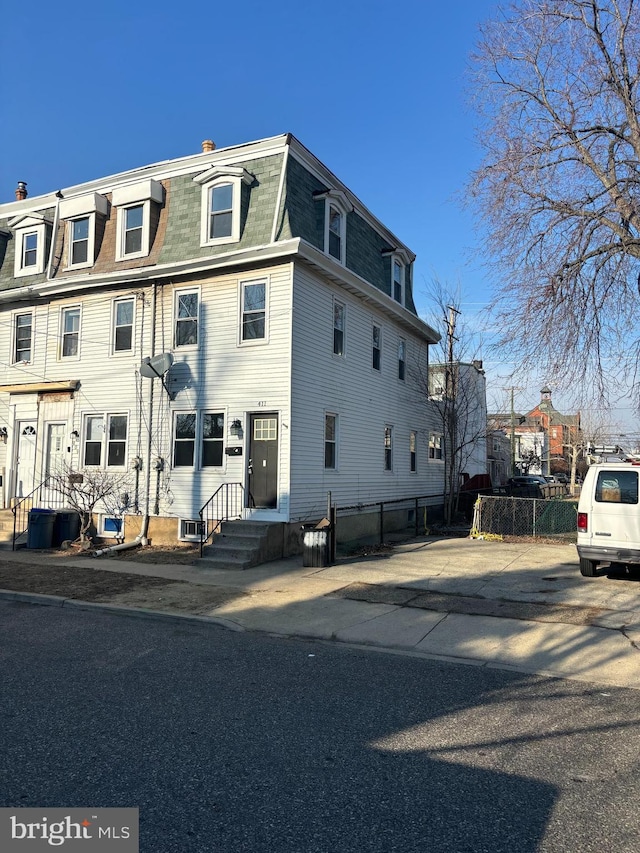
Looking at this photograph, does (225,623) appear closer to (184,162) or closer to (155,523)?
(155,523)

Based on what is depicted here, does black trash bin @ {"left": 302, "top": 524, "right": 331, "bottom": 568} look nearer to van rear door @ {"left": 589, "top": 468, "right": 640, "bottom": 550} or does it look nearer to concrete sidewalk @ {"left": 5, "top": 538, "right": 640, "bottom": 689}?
concrete sidewalk @ {"left": 5, "top": 538, "right": 640, "bottom": 689}

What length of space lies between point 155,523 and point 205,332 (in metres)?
4.79

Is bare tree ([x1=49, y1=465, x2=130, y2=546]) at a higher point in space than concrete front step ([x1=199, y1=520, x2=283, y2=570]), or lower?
higher

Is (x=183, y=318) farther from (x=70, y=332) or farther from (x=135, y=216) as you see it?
(x=70, y=332)

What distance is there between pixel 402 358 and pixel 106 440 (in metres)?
9.68

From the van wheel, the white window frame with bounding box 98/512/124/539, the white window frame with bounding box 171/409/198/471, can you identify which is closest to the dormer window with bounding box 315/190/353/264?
the white window frame with bounding box 171/409/198/471

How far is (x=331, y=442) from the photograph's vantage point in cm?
1617

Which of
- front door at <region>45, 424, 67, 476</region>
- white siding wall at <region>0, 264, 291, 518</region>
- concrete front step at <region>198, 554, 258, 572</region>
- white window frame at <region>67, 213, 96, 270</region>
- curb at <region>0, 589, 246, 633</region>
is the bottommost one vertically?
curb at <region>0, 589, 246, 633</region>

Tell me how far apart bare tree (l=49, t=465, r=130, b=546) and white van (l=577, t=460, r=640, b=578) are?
10.6 m

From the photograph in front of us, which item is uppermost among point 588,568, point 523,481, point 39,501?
point 523,481

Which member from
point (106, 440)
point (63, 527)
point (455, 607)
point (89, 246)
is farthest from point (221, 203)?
point (455, 607)

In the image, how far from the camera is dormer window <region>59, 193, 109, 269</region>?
17.1 m

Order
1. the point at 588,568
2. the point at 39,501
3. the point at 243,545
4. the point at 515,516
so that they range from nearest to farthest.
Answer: the point at 588,568
the point at 243,545
the point at 515,516
the point at 39,501

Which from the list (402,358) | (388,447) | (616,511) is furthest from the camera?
(402,358)
